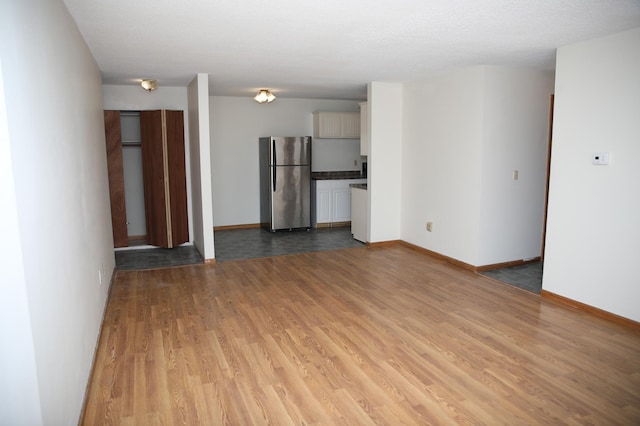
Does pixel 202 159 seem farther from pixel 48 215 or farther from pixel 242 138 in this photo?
pixel 48 215

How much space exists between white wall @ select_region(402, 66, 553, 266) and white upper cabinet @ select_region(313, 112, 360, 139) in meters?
2.63

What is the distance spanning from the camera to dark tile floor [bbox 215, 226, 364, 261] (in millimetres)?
6266

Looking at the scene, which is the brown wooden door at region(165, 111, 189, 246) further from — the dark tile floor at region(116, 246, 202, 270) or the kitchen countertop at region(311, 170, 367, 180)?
the kitchen countertop at region(311, 170, 367, 180)

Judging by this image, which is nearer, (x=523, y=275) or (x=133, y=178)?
(x=523, y=275)

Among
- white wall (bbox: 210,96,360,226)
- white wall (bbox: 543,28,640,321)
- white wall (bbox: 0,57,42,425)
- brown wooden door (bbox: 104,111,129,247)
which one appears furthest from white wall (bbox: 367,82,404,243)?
white wall (bbox: 0,57,42,425)

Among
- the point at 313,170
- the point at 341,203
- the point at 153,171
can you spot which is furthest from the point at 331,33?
the point at 313,170

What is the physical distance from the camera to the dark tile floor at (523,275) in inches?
185

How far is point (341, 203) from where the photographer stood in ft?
26.9

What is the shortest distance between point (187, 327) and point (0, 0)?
2703 mm

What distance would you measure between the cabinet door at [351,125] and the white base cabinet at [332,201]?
2.91ft

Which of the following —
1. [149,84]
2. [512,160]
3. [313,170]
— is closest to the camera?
[512,160]

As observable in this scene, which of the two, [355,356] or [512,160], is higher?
[512,160]

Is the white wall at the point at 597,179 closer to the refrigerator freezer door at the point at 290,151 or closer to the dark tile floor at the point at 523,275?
the dark tile floor at the point at 523,275

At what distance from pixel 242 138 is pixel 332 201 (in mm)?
1971
